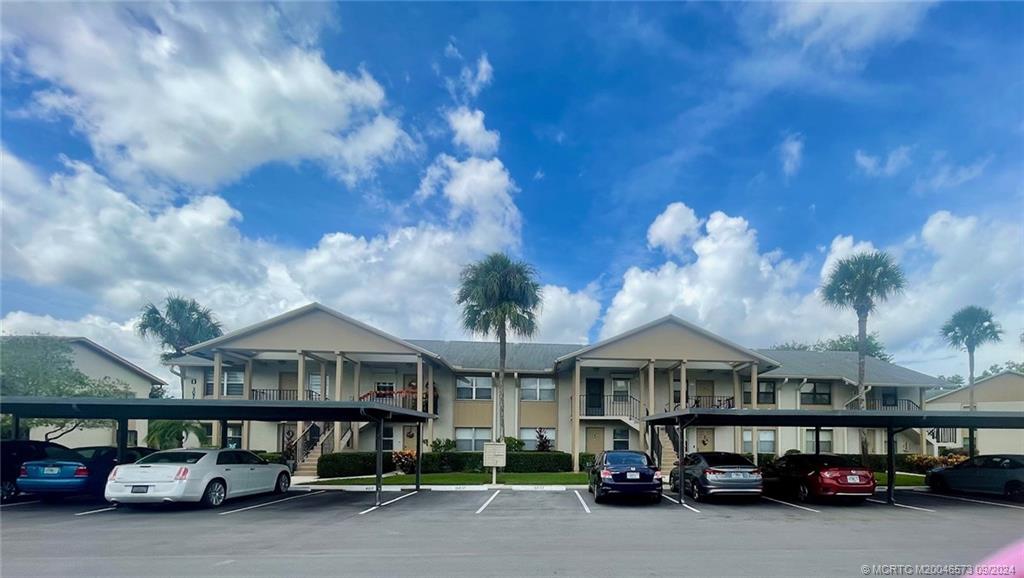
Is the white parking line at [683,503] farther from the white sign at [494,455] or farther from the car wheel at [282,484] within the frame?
the car wheel at [282,484]

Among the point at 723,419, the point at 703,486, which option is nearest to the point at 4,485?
the point at 703,486

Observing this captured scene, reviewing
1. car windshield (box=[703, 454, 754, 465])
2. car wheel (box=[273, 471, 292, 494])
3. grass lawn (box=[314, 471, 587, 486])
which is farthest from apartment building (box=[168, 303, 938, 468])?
car windshield (box=[703, 454, 754, 465])

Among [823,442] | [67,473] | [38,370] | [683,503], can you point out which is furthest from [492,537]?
[823,442]

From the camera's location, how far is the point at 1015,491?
1781cm

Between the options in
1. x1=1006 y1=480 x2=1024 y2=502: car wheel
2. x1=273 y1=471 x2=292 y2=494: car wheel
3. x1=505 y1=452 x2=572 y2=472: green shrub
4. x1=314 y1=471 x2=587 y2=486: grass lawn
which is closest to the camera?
x1=1006 y1=480 x2=1024 y2=502: car wheel

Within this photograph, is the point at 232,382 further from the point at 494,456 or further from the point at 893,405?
the point at 893,405

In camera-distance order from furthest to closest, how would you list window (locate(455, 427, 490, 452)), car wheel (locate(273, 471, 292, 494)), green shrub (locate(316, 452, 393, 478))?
window (locate(455, 427, 490, 452)), green shrub (locate(316, 452, 393, 478)), car wheel (locate(273, 471, 292, 494))

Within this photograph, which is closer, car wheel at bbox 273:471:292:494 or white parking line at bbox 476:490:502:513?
white parking line at bbox 476:490:502:513

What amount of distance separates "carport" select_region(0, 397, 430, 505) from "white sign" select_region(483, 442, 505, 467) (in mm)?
3724

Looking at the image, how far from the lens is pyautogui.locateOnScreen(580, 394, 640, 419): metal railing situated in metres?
29.5

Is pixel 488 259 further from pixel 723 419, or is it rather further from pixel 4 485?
pixel 4 485

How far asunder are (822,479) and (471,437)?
17.4 meters

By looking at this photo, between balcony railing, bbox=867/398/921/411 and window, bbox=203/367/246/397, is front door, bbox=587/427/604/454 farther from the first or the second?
window, bbox=203/367/246/397

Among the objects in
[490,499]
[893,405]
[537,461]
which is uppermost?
[893,405]
